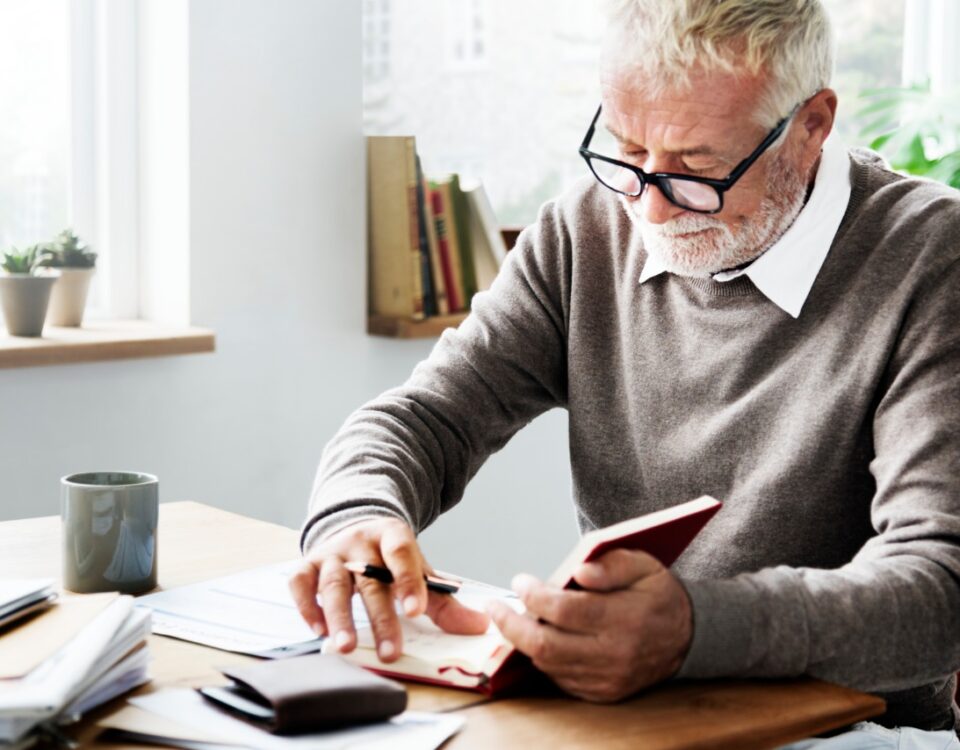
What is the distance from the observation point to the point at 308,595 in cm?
120

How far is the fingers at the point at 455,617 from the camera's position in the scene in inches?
46.5

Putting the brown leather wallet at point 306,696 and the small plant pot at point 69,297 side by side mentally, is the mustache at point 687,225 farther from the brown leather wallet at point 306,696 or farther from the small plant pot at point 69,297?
the small plant pot at point 69,297

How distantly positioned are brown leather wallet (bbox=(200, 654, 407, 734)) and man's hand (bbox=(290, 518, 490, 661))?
109mm

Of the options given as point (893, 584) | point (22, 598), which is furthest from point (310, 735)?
point (893, 584)

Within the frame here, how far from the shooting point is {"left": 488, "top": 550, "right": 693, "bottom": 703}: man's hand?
1.04 metres

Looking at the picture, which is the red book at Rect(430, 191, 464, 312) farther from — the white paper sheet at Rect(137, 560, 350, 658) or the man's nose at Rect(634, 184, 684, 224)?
the white paper sheet at Rect(137, 560, 350, 658)

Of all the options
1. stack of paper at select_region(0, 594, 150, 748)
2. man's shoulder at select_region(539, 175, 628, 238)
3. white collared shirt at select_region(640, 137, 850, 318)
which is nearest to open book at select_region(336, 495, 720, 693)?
stack of paper at select_region(0, 594, 150, 748)

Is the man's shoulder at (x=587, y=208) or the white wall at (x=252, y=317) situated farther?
the white wall at (x=252, y=317)

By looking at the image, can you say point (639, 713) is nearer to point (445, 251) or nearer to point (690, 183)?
point (690, 183)

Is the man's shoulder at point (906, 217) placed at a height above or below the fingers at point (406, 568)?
above

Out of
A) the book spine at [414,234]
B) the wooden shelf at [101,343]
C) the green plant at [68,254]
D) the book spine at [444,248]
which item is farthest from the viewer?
the book spine at [444,248]

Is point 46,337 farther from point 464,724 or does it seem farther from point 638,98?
point 464,724

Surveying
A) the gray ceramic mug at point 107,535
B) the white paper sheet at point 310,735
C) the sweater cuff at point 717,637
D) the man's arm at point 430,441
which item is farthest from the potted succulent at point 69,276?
the sweater cuff at point 717,637

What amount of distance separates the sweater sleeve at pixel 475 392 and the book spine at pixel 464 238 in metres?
1.16
